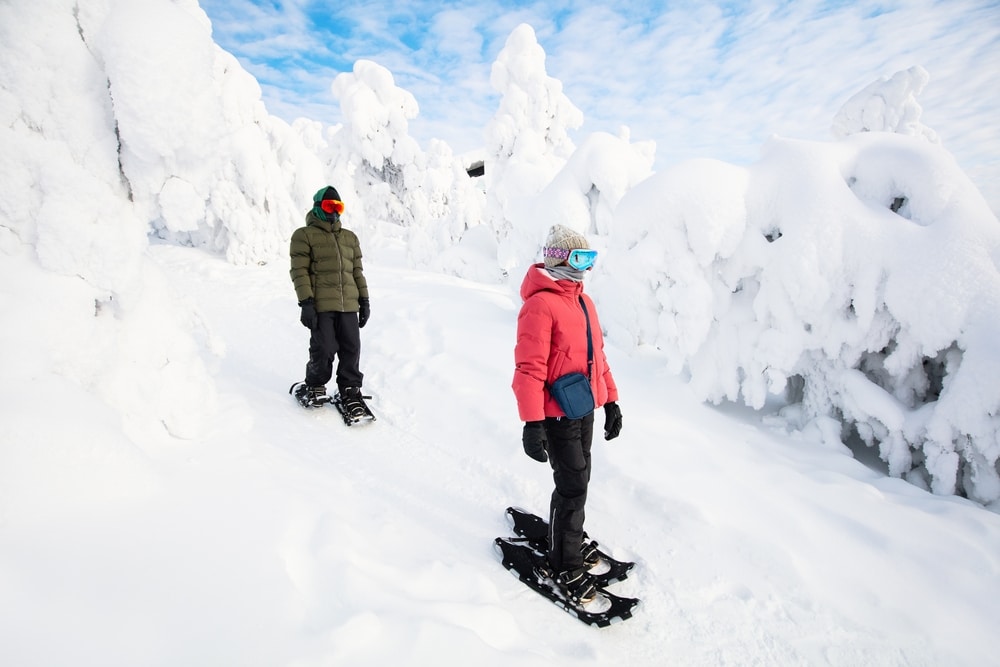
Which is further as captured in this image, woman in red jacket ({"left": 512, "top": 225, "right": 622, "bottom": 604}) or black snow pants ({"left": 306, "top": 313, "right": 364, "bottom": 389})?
black snow pants ({"left": 306, "top": 313, "right": 364, "bottom": 389})

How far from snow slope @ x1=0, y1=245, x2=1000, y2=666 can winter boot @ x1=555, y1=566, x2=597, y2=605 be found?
0.15 meters

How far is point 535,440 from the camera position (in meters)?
2.32

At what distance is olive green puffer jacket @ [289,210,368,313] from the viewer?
4055 mm

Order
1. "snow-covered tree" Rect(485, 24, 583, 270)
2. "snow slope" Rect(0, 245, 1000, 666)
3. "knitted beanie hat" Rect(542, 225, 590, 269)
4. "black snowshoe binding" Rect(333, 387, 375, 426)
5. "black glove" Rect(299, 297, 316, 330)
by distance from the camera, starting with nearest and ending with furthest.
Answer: "snow slope" Rect(0, 245, 1000, 666)
"knitted beanie hat" Rect(542, 225, 590, 269)
"black glove" Rect(299, 297, 316, 330)
"black snowshoe binding" Rect(333, 387, 375, 426)
"snow-covered tree" Rect(485, 24, 583, 270)

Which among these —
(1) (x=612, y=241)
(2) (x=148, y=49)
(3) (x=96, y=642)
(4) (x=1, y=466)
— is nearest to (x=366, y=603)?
(3) (x=96, y=642)

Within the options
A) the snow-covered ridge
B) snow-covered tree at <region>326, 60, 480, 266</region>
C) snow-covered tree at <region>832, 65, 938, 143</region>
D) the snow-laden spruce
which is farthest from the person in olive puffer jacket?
snow-covered tree at <region>326, 60, 480, 266</region>

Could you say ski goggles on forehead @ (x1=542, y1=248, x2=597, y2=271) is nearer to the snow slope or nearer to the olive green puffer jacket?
the snow slope

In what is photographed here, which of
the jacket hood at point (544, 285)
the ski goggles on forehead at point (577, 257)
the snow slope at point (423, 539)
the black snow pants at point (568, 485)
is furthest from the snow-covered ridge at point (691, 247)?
the black snow pants at point (568, 485)

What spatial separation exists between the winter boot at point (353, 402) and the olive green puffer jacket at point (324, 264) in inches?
31.3

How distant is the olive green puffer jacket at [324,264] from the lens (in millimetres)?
4055

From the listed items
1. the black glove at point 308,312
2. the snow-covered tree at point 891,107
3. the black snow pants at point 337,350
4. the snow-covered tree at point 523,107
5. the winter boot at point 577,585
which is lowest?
the winter boot at point 577,585

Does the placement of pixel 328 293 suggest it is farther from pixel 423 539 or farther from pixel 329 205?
pixel 423 539

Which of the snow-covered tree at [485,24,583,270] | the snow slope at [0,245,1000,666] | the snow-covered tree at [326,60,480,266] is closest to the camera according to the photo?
the snow slope at [0,245,1000,666]

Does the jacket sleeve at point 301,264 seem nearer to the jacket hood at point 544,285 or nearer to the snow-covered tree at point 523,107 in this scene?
the jacket hood at point 544,285
